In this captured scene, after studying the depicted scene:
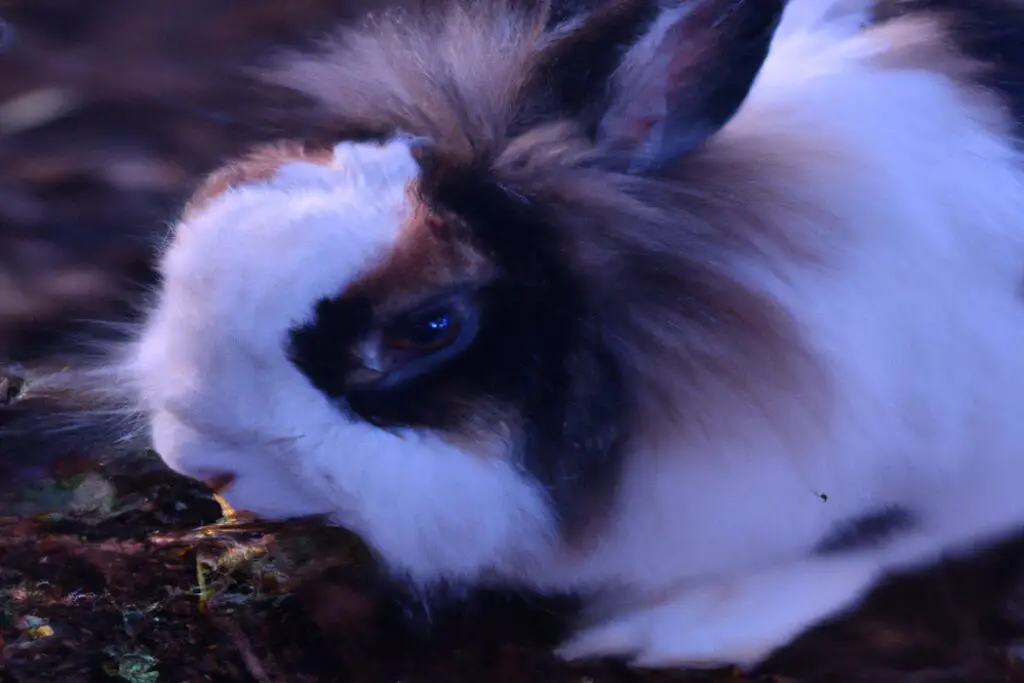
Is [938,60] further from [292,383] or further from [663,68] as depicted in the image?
[292,383]

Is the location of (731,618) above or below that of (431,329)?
below

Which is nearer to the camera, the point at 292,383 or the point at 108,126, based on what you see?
the point at 292,383

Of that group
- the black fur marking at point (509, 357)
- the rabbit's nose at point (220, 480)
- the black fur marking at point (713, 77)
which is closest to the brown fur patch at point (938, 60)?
the black fur marking at point (713, 77)

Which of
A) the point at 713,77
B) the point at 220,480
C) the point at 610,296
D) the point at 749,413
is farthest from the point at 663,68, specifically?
the point at 220,480

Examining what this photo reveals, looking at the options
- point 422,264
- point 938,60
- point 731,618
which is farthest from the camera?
point 731,618

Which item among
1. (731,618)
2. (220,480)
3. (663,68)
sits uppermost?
(663,68)

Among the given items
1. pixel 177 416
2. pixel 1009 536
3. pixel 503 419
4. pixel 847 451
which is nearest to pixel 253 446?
pixel 177 416

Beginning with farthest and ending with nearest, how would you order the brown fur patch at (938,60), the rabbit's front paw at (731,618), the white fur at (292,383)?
1. the rabbit's front paw at (731,618)
2. the brown fur patch at (938,60)
3. the white fur at (292,383)

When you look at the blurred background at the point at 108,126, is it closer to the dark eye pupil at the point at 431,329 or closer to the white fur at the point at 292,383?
the white fur at the point at 292,383
